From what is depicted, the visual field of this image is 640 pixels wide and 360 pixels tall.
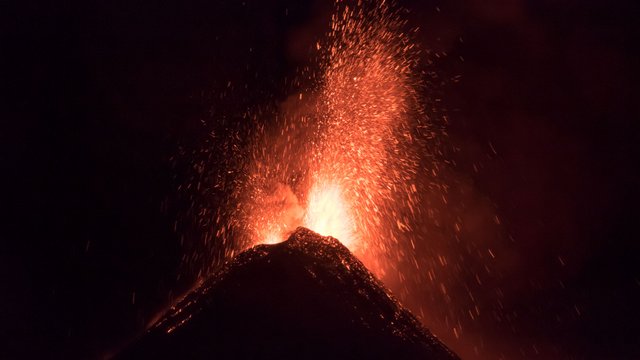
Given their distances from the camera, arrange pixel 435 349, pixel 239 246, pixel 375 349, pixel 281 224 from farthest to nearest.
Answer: pixel 239 246 → pixel 281 224 → pixel 435 349 → pixel 375 349

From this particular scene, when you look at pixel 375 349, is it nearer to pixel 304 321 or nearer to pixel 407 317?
pixel 304 321

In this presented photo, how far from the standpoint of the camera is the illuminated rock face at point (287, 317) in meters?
4.86

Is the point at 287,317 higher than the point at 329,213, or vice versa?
the point at 329,213

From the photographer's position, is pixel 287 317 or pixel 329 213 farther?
pixel 329 213

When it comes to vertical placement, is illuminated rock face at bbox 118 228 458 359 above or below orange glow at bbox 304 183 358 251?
below

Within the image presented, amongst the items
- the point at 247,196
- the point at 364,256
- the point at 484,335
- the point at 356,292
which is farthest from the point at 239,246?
the point at 484,335

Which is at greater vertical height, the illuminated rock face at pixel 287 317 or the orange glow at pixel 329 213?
the orange glow at pixel 329 213

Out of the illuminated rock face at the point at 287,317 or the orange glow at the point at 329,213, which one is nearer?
the illuminated rock face at the point at 287,317

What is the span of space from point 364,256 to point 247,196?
117 inches

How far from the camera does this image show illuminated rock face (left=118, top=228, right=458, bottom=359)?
4.86 meters

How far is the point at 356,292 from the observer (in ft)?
20.1

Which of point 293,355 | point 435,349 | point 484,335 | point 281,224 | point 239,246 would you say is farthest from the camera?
point 484,335

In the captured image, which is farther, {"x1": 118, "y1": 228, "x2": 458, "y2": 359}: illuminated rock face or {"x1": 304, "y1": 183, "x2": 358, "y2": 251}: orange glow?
{"x1": 304, "y1": 183, "x2": 358, "y2": 251}: orange glow

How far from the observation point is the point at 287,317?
205 inches
